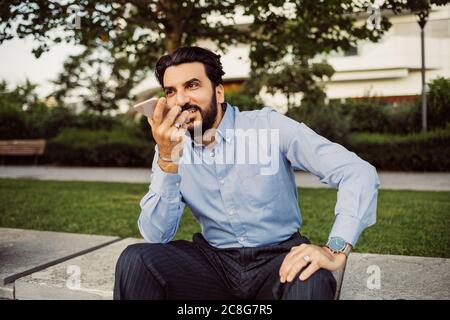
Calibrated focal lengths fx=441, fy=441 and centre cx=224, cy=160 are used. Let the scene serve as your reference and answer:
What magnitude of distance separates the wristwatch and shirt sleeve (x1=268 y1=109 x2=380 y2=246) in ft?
0.06

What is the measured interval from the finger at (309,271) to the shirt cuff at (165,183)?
0.75 meters

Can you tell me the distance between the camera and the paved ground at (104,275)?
100 inches

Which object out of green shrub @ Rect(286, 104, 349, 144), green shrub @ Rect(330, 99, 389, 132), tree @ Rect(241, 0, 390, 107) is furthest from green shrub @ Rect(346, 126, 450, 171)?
tree @ Rect(241, 0, 390, 107)

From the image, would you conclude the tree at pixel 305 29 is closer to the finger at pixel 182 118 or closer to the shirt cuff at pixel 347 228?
the finger at pixel 182 118

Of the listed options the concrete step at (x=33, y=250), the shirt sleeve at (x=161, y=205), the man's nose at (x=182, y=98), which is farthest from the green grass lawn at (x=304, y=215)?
the man's nose at (x=182, y=98)

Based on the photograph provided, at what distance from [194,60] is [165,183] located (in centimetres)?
66

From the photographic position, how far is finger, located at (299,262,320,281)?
5.34ft

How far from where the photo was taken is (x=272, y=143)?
7.24ft

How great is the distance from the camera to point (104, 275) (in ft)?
9.68

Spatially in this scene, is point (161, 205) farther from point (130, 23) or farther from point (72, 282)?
point (130, 23)

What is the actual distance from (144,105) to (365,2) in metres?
3.21

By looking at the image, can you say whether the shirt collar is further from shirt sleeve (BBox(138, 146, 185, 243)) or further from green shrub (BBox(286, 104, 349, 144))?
A: green shrub (BBox(286, 104, 349, 144))
